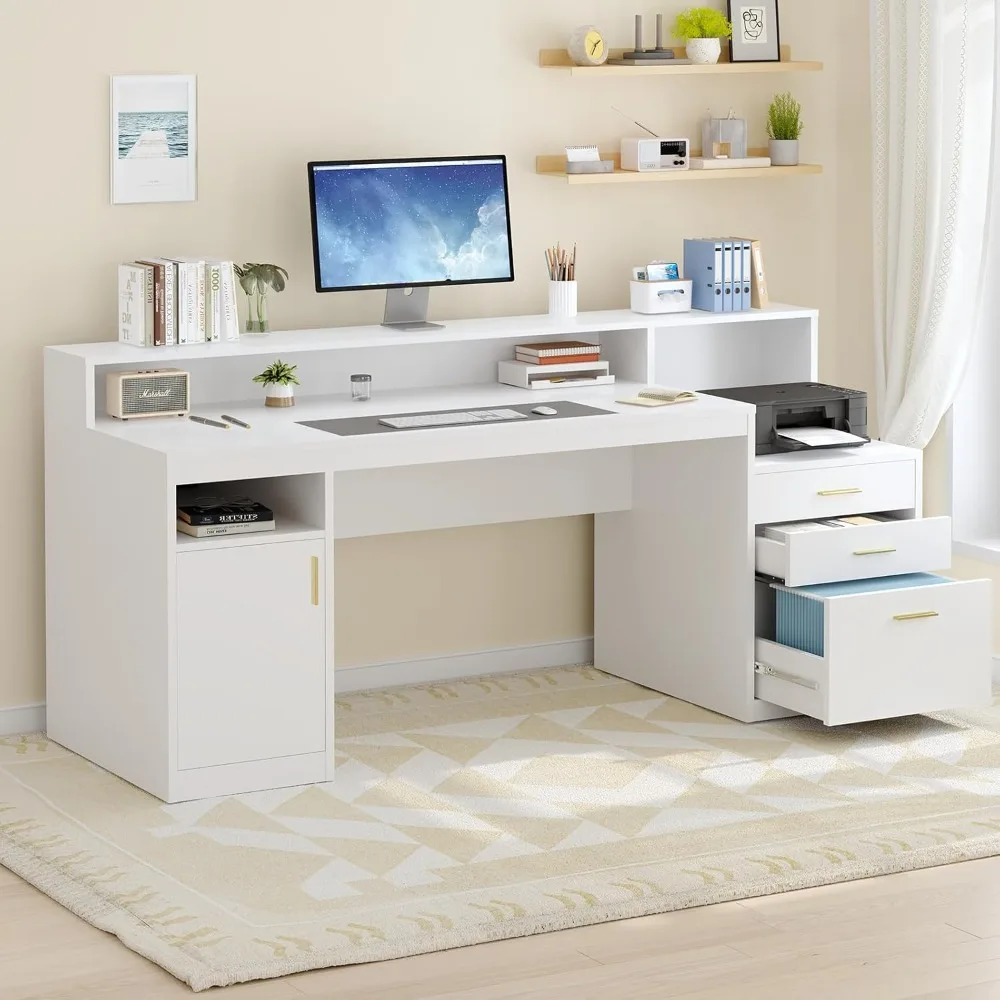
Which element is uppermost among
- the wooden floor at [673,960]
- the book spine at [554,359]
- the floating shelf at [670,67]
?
the floating shelf at [670,67]

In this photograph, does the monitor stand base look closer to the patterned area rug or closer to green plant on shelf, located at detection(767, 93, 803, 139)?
the patterned area rug

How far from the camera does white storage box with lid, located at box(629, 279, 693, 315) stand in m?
4.63

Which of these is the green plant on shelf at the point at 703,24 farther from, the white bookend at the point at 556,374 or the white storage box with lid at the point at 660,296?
the white bookend at the point at 556,374

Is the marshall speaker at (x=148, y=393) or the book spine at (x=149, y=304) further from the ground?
the book spine at (x=149, y=304)

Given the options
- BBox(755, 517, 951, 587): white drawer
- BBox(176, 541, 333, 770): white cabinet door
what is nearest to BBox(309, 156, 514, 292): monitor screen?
BBox(176, 541, 333, 770): white cabinet door

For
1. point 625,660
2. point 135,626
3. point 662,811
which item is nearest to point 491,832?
point 662,811

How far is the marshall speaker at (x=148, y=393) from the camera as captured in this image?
3961mm

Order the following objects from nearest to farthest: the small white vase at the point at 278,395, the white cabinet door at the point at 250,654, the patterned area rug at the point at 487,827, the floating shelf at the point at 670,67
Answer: the patterned area rug at the point at 487,827
the white cabinet door at the point at 250,654
the small white vase at the point at 278,395
the floating shelf at the point at 670,67

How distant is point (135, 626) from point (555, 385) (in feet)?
4.00

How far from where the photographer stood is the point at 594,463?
15.3 ft

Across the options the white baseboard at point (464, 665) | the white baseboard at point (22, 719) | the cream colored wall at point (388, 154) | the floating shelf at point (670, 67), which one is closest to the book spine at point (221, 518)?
the cream colored wall at point (388, 154)

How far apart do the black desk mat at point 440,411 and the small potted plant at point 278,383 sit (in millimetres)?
170

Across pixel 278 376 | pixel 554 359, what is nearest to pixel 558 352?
pixel 554 359

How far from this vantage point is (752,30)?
480 cm
